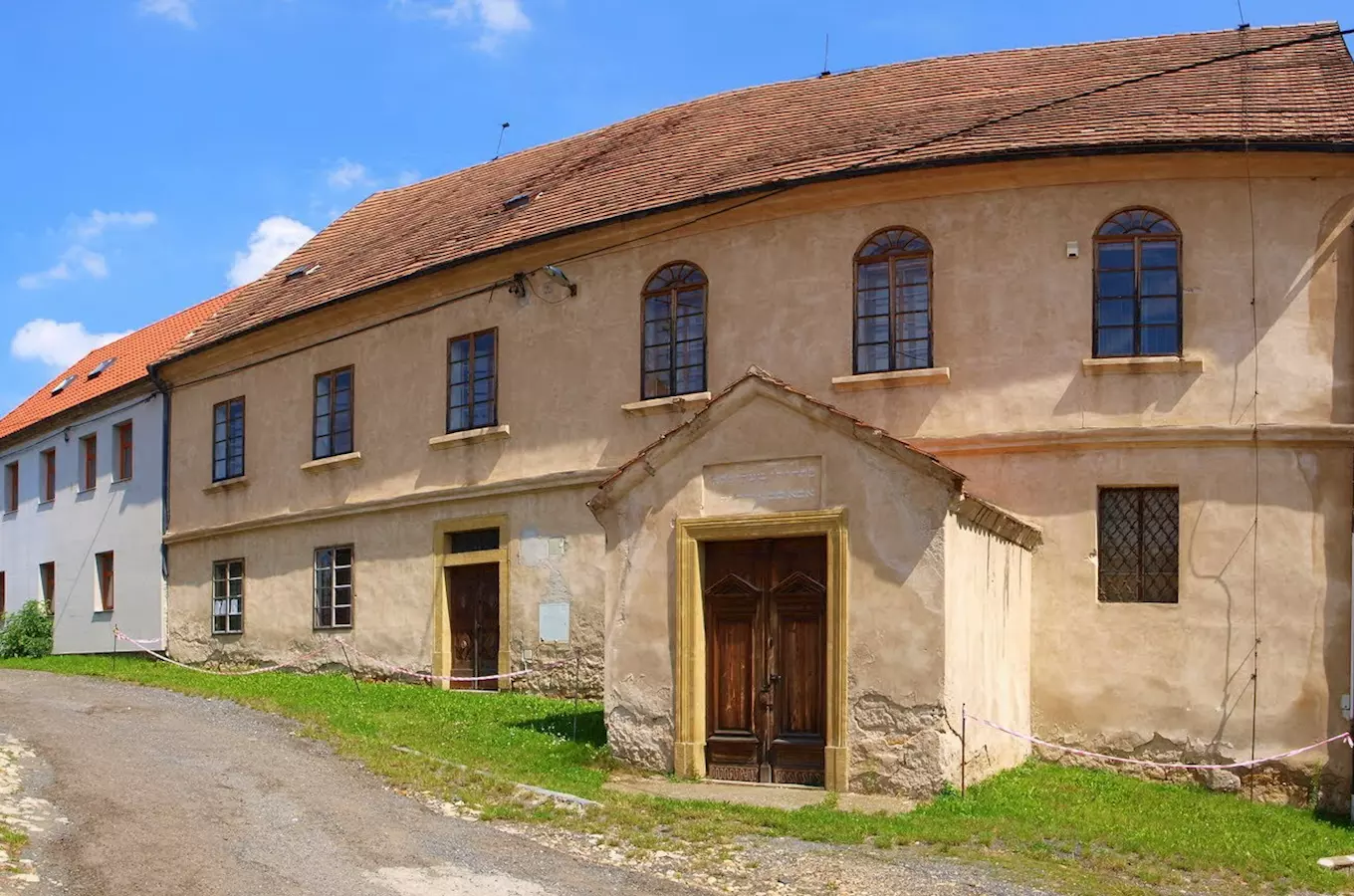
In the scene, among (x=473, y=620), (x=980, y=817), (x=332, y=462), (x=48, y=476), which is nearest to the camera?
(x=980, y=817)

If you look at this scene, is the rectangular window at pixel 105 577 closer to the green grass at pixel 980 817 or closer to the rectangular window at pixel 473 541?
the rectangular window at pixel 473 541

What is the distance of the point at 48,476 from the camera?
115 feet

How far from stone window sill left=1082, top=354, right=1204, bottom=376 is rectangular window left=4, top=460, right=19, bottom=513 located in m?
28.1

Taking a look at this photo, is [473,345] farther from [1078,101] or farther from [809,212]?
[1078,101]

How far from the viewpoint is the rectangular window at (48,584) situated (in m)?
34.1

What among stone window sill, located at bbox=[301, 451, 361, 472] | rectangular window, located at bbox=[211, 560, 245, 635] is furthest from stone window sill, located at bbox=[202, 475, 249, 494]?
stone window sill, located at bbox=[301, 451, 361, 472]

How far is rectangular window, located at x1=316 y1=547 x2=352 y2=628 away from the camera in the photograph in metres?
24.4

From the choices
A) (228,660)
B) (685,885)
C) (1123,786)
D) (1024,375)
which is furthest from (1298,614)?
(228,660)

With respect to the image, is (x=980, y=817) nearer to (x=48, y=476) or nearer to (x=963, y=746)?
(x=963, y=746)

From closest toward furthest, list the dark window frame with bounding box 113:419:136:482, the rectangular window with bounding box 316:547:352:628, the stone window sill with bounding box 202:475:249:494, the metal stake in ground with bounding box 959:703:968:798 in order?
the metal stake in ground with bounding box 959:703:968:798, the rectangular window with bounding box 316:547:352:628, the stone window sill with bounding box 202:475:249:494, the dark window frame with bounding box 113:419:136:482

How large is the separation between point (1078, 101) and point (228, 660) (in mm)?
17360

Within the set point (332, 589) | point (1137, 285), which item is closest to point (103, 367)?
point (332, 589)

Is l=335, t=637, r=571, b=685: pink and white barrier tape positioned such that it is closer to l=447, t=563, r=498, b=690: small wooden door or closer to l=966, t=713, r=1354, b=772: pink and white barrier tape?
l=447, t=563, r=498, b=690: small wooden door

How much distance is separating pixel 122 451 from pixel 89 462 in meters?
1.93
